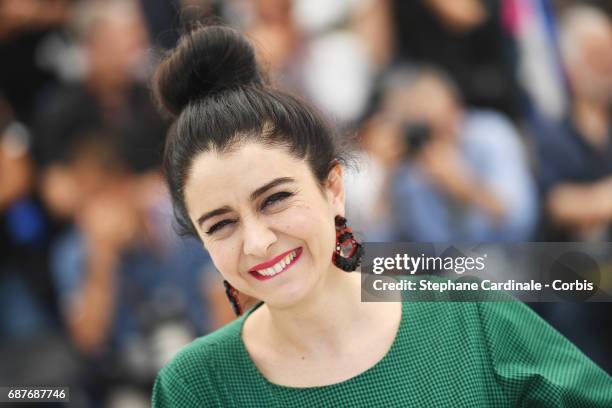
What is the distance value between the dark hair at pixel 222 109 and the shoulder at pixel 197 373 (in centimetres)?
26

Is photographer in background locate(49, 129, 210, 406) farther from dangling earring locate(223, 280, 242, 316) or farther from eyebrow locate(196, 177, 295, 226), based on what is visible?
eyebrow locate(196, 177, 295, 226)

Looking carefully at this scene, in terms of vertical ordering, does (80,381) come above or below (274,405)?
below

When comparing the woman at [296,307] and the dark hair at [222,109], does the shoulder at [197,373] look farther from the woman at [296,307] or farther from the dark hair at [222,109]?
the dark hair at [222,109]

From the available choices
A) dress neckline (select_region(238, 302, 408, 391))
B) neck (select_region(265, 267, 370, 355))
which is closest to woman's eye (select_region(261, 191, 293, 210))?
neck (select_region(265, 267, 370, 355))

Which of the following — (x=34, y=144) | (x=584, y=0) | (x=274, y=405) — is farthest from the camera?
(x=34, y=144)

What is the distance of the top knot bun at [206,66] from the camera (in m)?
1.66

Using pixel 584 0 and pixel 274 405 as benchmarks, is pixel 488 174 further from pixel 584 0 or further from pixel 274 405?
pixel 274 405

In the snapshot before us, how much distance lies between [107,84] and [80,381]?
120cm

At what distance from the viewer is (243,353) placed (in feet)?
5.65

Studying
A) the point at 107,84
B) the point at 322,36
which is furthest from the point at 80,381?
the point at 322,36

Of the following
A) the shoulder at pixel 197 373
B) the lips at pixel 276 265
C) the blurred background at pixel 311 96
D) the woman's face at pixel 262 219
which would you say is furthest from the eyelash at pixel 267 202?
the blurred background at pixel 311 96

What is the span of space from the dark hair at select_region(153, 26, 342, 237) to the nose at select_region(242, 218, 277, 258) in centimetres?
16

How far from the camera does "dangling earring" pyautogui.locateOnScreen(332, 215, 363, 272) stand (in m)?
1.67

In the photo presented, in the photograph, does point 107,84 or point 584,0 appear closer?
point 584,0
